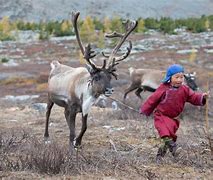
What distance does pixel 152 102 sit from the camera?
6668 mm

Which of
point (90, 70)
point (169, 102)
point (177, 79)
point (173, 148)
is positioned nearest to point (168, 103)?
point (169, 102)

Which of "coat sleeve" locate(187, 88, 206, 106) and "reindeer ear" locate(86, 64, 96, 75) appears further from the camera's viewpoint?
"reindeer ear" locate(86, 64, 96, 75)

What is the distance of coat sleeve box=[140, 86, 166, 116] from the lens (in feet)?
21.7

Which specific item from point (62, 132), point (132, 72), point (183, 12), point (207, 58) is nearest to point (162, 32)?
point (207, 58)

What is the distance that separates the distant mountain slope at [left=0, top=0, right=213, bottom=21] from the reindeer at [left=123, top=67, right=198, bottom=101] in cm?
7226

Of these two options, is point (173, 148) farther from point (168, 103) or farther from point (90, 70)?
point (90, 70)

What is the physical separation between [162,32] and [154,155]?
171ft

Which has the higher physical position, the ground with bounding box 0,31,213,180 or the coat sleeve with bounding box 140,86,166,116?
the coat sleeve with bounding box 140,86,166,116

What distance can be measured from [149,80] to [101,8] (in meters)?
80.6

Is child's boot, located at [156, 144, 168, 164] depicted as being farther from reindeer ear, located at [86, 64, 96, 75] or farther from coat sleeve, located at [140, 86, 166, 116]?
reindeer ear, located at [86, 64, 96, 75]

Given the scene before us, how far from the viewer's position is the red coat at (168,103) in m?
6.64

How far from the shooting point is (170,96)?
6.68 meters

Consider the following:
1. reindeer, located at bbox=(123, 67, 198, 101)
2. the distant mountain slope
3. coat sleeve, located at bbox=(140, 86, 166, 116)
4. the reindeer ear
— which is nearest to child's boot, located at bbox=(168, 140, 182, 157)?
coat sleeve, located at bbox=(140, 86, 166, 116)

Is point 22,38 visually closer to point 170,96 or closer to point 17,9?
point 17,9
